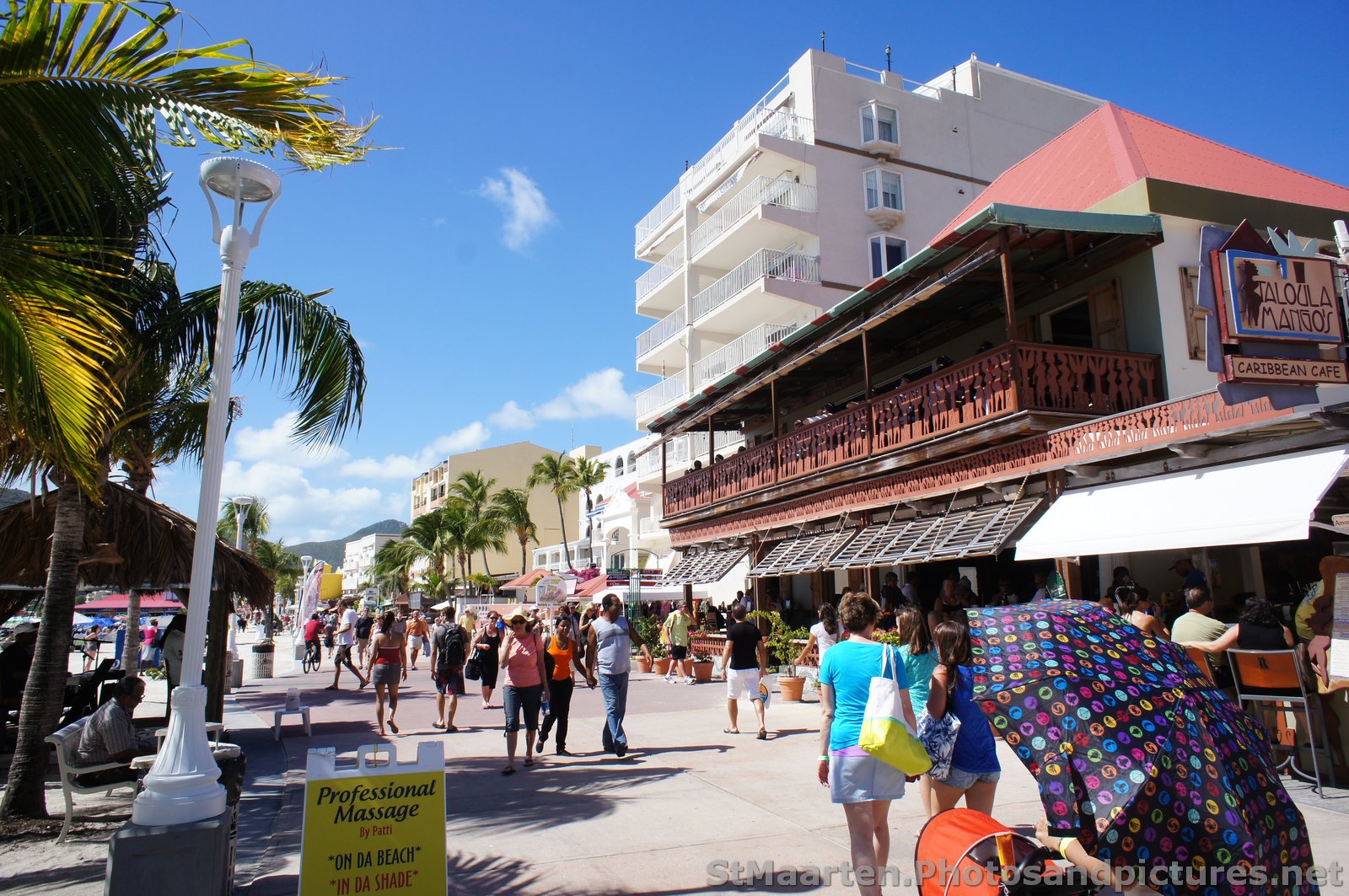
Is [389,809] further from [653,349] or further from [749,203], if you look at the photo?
[653,349]

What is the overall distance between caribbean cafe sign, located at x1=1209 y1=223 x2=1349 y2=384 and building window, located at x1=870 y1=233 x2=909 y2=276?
21708 mm

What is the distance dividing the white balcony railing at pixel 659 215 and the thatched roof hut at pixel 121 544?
27.3m

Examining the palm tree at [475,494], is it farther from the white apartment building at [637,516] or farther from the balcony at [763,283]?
the balcony at [763,283]

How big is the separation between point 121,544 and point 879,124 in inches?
1119

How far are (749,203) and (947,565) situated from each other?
17.0 metres

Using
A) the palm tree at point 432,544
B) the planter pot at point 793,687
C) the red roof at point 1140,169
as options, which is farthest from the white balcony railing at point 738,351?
the palm tree at point 432,544

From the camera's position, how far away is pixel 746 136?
31656 millimetres

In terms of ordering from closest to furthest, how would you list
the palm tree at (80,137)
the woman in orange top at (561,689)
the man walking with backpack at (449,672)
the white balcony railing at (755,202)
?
the palm tree at (80,137) → the woman in orange top at (561,689) → the man walking with backpack at (449,672) → the white balcony railing at (755,202)

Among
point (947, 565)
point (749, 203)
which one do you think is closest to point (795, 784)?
point (947, 565)

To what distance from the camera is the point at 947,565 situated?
59.0 ft

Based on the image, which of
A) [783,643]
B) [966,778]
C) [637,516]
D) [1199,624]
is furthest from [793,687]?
[637,516]

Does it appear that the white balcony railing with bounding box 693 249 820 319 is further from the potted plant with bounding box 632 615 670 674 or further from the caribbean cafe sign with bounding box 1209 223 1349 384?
the caribbean cafe sign with bounding box 1209 223 1349 384

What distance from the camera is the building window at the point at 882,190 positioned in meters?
30.6

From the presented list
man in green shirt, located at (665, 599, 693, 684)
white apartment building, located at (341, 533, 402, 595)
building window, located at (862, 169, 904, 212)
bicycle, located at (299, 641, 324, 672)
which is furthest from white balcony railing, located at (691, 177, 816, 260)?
white apartment building, located at (341, 533, 402, 595)
